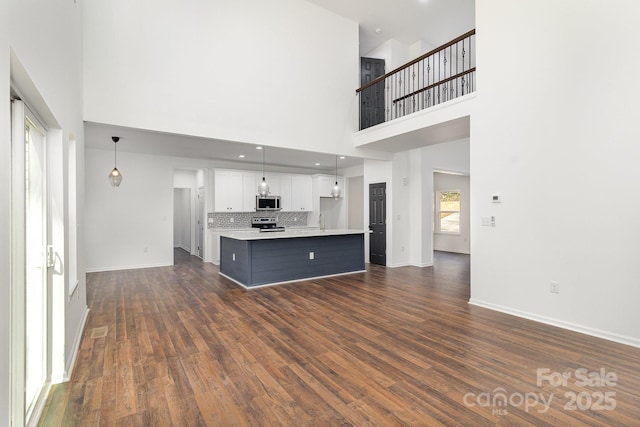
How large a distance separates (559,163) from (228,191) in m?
6.70

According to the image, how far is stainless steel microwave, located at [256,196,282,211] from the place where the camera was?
27.5 feet

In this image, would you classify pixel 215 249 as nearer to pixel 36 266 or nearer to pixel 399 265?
pixel 399 265

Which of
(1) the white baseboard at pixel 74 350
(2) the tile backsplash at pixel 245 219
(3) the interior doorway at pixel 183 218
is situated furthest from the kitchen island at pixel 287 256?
(3) the interior doorway at pixel 183 218

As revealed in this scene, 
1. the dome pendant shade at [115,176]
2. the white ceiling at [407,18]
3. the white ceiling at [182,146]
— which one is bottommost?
the dome pendant shade at [115,176]

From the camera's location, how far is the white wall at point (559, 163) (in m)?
3.09

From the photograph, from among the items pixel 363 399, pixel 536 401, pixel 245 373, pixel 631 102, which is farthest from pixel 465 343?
pixel 631 102

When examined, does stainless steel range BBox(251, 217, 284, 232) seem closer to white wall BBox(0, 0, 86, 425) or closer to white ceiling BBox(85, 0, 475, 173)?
white ceiling BBox(85, 0, 475, 173)

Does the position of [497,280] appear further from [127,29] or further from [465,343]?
[127,29]

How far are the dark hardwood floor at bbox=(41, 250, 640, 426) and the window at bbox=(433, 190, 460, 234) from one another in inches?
245

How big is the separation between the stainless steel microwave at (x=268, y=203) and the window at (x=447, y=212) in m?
5.34

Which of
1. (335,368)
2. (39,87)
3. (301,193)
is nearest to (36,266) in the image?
(39,87)

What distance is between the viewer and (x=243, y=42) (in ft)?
17.2

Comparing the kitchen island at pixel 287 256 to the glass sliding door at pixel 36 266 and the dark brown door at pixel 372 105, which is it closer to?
the dark brown door at pixel 372 105

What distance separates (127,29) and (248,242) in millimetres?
3518
